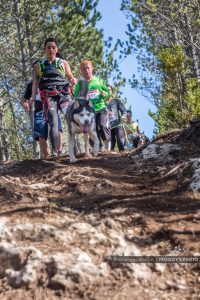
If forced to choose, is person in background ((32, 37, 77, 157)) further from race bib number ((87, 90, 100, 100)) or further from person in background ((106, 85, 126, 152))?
person in background ((106, 85, 126, 152))

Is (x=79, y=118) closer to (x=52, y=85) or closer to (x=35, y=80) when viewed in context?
(x=52, y=85)

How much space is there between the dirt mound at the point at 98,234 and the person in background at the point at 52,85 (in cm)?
172

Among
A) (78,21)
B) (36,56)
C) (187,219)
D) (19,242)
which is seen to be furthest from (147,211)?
(36,56)

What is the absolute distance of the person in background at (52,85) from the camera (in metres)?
6.50

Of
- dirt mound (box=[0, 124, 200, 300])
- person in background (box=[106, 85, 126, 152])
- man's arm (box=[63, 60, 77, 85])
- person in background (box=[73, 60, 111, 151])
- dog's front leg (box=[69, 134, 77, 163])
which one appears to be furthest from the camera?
person in background (box=[106, 85, 126, 152])

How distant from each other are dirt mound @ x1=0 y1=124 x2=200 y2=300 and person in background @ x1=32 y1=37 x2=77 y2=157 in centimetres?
172

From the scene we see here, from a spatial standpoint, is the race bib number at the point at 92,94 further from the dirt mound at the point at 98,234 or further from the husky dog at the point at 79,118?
the dirt mound at the point at 98,234

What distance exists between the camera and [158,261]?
2.71 m

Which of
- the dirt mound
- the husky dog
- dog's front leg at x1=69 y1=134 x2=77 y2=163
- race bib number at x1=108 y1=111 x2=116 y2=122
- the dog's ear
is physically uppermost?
race bib number at x1=108 y1=111 x2=116 y2=122

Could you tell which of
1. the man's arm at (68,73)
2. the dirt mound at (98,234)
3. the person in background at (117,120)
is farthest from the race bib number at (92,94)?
the dirt mound at (98,234)

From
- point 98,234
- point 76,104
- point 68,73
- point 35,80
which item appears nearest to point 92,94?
point 68,73

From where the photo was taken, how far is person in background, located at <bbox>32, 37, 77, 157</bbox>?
650 centimetres

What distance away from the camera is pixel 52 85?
258 inches

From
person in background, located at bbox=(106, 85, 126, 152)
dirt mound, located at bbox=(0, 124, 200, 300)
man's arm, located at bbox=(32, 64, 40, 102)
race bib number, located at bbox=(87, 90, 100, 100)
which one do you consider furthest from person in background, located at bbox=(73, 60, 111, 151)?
dirt mound, located at bbox=(0, 124, 200, 300)
